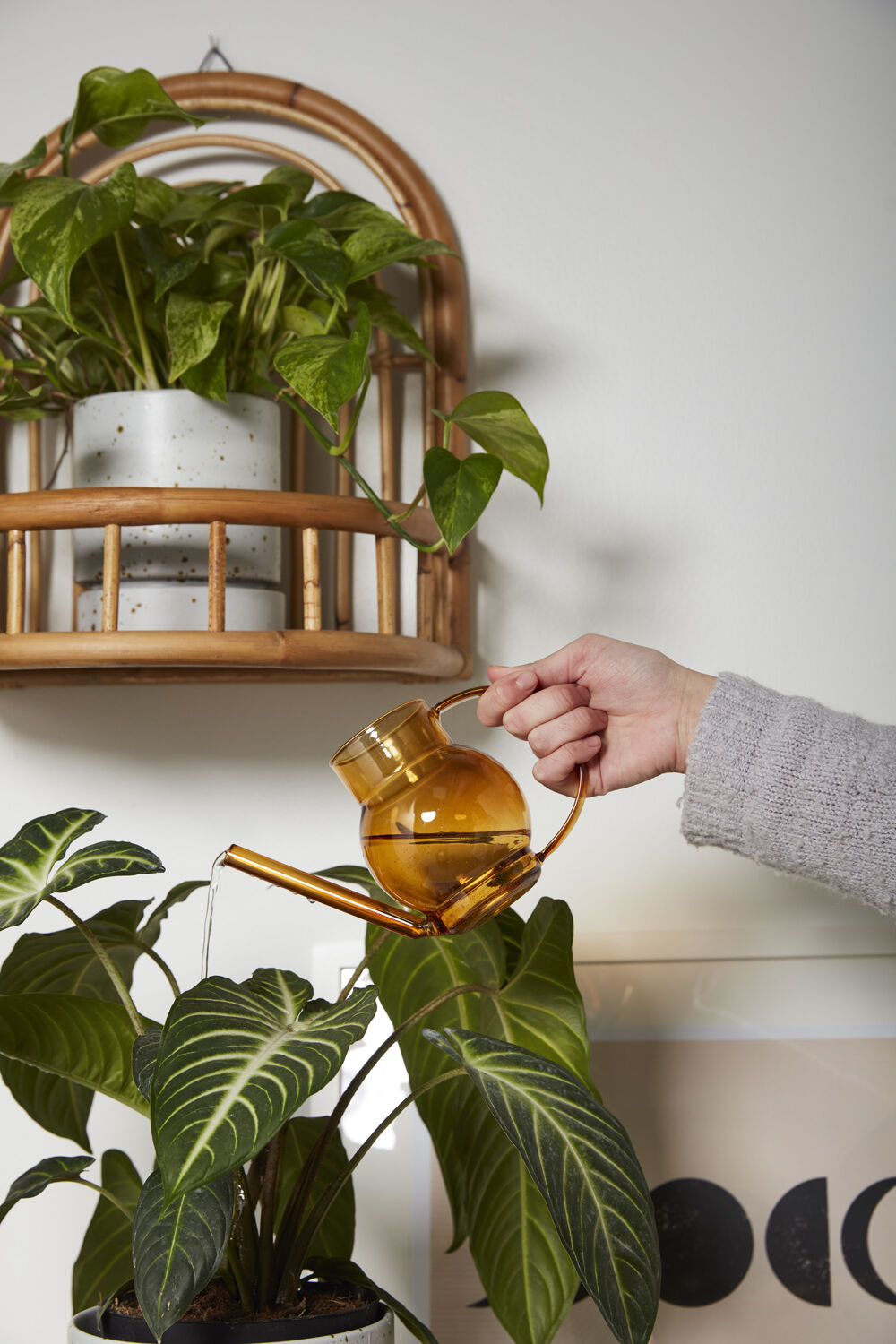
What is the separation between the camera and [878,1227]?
3.54 feet

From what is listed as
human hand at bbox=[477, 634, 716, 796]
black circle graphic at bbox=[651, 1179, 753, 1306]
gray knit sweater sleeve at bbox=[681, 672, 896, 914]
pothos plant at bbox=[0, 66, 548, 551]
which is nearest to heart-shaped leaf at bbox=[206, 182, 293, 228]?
pothos plant at bbox=[0, 66, 548, 551]

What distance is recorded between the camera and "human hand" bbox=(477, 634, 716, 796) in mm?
881

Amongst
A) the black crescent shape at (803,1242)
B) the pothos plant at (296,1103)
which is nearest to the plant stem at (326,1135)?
the pothos plant at (296,1103)

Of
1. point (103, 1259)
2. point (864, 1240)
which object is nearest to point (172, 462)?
point (103, 1259)

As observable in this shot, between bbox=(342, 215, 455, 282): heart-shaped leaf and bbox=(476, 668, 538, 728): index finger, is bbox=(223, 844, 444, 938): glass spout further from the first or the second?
bbox=(342, 215, 455, 282): heart-shaped leaf

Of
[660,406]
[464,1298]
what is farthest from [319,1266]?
[660,406]

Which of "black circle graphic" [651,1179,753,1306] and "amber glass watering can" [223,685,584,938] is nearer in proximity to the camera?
"amber glass watering can" [223,685,584,938]

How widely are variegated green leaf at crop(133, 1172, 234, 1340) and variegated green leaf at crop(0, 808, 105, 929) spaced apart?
0.63 feet

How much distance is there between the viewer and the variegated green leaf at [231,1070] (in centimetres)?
56

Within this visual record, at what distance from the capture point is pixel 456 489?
88cm

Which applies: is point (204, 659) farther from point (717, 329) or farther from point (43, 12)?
point (43, 12)

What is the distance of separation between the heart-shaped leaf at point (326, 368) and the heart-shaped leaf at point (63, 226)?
157mm

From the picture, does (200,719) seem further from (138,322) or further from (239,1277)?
(239,1277)

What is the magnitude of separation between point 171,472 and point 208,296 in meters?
0.16
